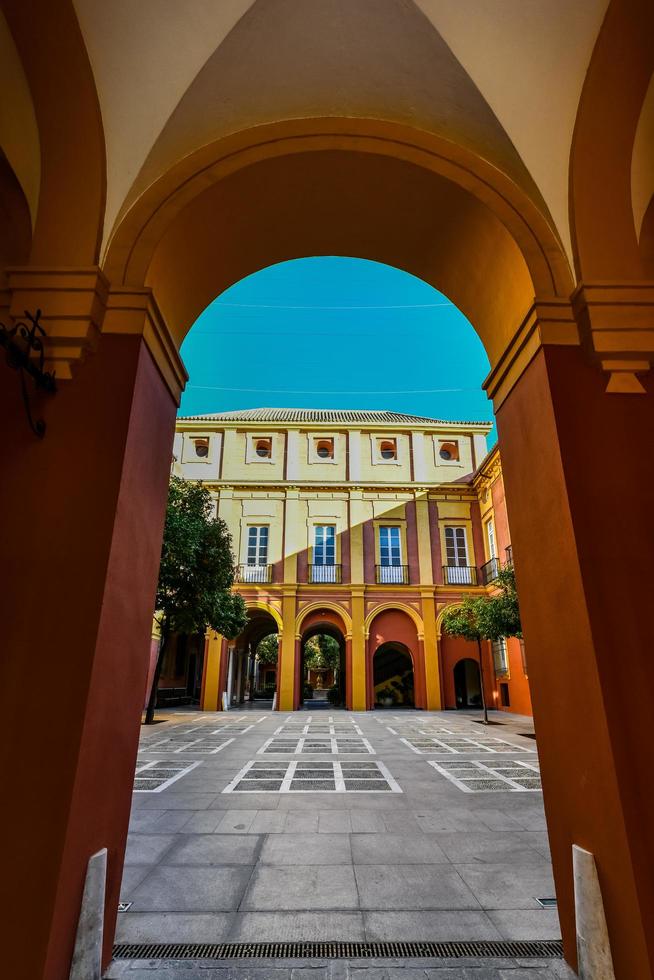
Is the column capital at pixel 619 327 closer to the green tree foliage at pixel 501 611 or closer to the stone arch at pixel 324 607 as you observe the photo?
the green tree foliage at pixel 501 611

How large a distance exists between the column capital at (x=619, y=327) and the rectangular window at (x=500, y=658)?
58.7 ft

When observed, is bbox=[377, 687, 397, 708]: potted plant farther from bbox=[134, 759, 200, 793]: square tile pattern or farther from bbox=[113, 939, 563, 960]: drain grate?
bbox=[113, 939, 563, 960]: drain grate

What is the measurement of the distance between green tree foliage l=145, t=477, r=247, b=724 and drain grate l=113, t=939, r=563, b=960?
11.2 m

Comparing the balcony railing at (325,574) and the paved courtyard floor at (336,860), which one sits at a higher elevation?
the balcony railing at (325,574)

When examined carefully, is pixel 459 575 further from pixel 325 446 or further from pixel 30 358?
pixel 30 358

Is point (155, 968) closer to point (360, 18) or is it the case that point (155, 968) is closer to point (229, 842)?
point (229, 842)

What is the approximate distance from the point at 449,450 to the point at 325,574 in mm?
8338

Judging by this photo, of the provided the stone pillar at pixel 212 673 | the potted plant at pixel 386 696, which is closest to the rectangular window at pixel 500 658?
the potted plant at pixel 386 696

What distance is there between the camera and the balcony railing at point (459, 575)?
2136 cm

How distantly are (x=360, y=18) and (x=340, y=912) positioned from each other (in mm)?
5321

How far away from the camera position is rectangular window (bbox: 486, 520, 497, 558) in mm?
20423

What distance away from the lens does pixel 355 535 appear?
70.3ft

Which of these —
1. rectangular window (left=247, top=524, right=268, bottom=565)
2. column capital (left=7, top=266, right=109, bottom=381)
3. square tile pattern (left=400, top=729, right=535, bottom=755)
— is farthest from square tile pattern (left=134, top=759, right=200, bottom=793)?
rectangular window (left=247, top=524, right=268, bottom=565)

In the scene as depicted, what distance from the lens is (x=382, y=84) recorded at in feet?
11.2
